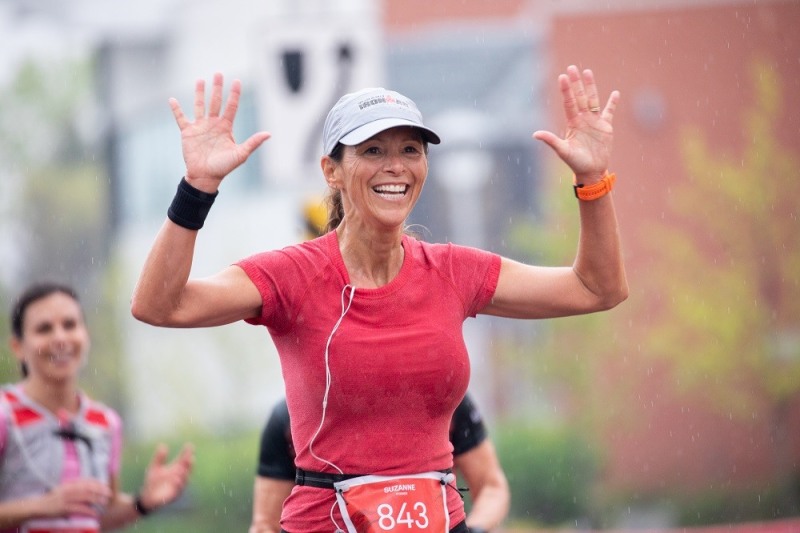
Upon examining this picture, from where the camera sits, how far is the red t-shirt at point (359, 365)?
3875 mm

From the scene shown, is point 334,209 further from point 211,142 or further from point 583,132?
point 583,132

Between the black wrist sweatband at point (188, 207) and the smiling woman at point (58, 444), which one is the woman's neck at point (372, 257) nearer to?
the black wrist sweatband at point (188, 207)

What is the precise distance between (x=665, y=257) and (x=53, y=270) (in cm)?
1940

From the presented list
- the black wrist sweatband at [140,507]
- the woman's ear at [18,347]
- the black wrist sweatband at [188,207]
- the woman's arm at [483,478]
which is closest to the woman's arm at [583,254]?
the black wrist sweatband at [188,207]

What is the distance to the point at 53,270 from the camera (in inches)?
1437

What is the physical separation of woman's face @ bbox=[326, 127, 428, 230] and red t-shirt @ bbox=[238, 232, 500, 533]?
0.19 m

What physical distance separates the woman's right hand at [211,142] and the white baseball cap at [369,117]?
10.0 inches

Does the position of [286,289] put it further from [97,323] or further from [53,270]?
[53,270]

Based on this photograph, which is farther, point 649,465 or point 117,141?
point 117,141

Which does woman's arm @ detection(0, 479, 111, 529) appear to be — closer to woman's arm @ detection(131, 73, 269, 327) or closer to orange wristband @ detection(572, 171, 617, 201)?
woman's arm @ detection(131, 73, 269, 327)

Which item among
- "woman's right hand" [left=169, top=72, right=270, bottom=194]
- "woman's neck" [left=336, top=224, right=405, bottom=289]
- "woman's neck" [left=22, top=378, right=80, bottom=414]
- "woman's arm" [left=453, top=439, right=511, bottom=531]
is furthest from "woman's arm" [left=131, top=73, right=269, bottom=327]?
"woman's neck" [left=22, top=378, right=80, bottom=414]

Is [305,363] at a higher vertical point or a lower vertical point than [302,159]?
lower

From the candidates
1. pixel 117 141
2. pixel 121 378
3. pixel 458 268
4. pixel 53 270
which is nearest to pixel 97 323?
pixel 121 378

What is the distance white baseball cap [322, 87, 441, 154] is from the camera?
156 inches
